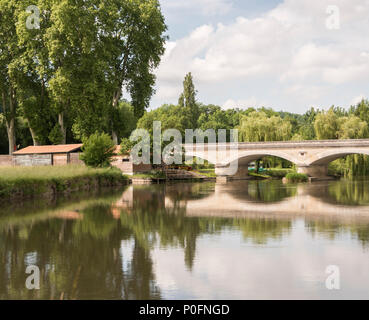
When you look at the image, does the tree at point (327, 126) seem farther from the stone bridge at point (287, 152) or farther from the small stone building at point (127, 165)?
the small stone building at point (127, 165)

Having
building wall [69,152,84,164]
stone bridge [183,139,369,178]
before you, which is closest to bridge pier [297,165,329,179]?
stone bridge [183,139,369,178]

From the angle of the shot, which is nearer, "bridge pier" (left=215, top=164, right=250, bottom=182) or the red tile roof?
the red tile roof

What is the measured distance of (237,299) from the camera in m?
6.39

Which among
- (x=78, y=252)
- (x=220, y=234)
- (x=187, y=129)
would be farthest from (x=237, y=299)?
(x=187, y=129)

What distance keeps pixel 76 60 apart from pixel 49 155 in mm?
8448

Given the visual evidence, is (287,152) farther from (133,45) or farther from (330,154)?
(133,45)

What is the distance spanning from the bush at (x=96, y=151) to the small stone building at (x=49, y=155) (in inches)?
61.9

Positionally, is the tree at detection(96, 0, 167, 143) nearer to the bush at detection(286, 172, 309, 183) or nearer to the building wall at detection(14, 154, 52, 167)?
the building wall at detection(14, 154, 52, 167)

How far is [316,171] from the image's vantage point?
47812 mm

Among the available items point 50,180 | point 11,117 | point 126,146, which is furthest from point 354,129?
point 11,117

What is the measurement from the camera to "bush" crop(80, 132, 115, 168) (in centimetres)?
3625

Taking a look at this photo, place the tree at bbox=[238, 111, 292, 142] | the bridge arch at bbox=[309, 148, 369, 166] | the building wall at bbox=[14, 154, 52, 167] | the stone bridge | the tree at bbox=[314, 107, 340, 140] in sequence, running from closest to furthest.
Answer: the building wall at bbox=[14, 154, 52, 167], the bridge arch at bbox=[309, 148, 369, 166], the stone bridge, the tree at bbox=[314, 107, 340, 140], the tree at bbox=[238, 111, 292, 142]

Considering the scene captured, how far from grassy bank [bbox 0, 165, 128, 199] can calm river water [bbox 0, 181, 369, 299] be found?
18.6 ft

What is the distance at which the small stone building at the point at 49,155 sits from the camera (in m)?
38.6
